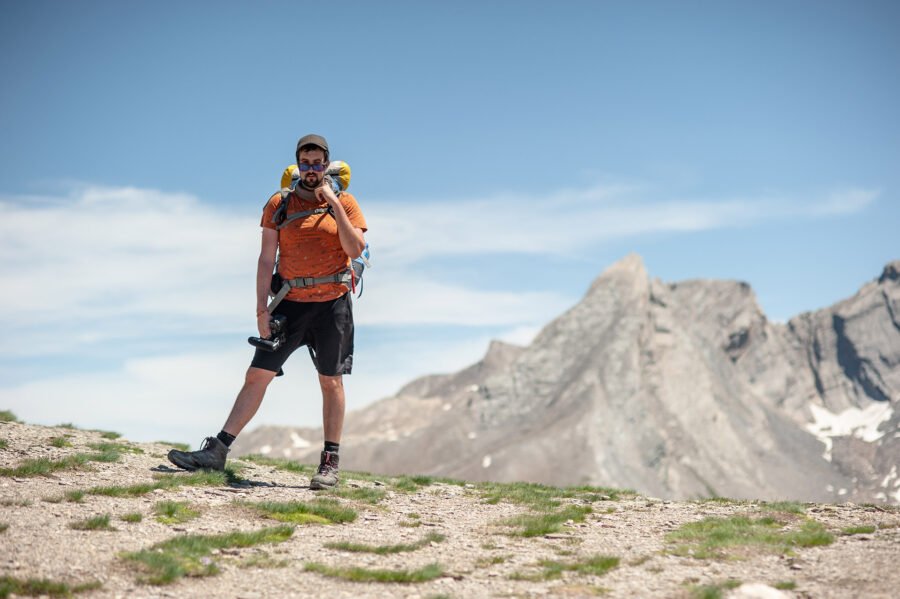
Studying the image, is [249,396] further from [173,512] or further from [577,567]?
[577,567]

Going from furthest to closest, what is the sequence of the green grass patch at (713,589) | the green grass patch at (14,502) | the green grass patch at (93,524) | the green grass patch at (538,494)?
the green grass patch at (538,494)
the green grass patch at (14,502)
the green grass patch at (93,524)
the green grass patch at (713,589)

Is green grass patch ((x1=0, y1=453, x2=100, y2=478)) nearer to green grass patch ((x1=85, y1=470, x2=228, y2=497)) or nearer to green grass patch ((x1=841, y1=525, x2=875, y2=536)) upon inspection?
green grass patch ((x1=85, y1=470, x2=228, y2=497))

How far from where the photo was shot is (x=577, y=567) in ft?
32.8

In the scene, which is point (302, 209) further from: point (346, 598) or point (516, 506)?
point (346, 598)

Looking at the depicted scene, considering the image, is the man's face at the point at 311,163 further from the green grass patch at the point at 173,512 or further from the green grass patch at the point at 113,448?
the green grass patch at the point at 113,448

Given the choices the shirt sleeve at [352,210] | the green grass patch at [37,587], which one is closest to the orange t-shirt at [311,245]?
the shirt sleeve at [352,210]

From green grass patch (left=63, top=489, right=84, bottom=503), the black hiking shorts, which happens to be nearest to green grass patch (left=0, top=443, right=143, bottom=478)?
green grass patch (left=63, top=489, right=84, bottom=503)

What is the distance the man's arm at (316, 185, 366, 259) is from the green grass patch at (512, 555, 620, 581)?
5623mm

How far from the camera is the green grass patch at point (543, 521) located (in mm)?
12141

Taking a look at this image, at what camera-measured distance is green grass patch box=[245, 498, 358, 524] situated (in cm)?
1210

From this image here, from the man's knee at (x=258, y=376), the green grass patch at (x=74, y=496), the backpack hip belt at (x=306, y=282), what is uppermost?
the backpack hip belt at (x=306, y=282)

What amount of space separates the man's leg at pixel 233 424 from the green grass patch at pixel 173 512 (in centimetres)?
260

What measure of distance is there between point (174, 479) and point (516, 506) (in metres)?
5.34

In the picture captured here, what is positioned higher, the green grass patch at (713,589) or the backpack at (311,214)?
the backpack at (311,214)
